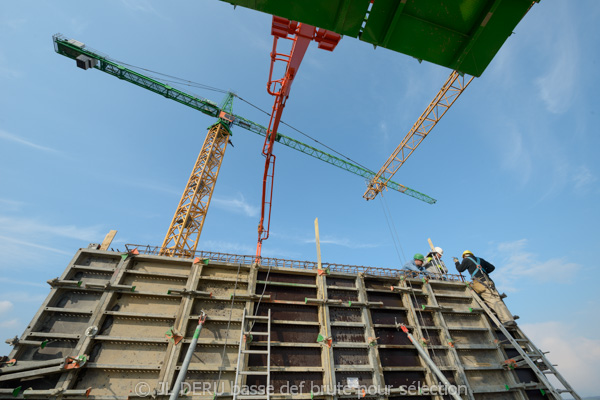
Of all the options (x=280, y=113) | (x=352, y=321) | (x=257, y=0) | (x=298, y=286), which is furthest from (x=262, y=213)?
(x=257, y=0)

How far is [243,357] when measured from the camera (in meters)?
8.93

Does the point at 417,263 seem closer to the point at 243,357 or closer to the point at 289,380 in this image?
the point at 289,380

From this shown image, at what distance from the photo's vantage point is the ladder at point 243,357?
828 cm

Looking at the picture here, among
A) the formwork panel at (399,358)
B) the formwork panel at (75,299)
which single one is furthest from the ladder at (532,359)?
the formwork panel at (75,299)

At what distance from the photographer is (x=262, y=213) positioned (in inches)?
916

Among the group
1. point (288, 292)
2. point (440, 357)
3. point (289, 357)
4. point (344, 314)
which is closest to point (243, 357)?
point (289, 357)

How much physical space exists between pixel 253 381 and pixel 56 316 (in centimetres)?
743

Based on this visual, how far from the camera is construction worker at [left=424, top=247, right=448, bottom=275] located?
18.5 metres

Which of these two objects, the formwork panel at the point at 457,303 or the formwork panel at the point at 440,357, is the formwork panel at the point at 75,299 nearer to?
the formwork panel at the point at 440,357

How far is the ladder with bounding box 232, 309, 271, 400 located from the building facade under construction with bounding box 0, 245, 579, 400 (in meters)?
0.04

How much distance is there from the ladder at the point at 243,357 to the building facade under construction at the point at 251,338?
0.04 metres

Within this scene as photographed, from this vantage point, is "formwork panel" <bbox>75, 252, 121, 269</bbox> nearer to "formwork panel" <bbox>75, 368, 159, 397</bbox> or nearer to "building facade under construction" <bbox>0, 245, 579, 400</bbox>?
"building facade under construction" <bbox>0, 245, 579, 400</bbox>

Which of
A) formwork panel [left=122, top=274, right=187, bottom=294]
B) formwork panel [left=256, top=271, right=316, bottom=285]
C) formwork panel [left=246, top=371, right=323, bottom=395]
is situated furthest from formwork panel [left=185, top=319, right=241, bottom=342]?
formwork panel [left=256, top=271, right=316, bottom=285]

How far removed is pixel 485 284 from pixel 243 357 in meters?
12.7
